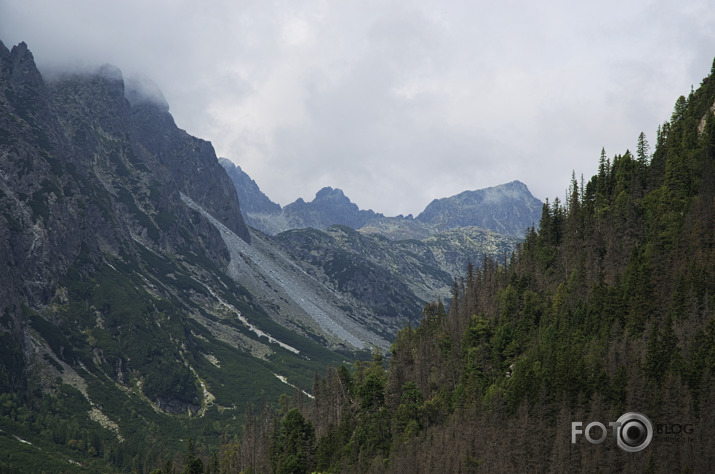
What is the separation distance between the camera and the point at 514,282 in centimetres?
17138

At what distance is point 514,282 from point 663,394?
60.2 m

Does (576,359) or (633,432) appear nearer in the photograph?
(633,432)

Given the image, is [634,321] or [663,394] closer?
[663,394]

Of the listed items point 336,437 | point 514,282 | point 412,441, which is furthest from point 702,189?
point 336,437

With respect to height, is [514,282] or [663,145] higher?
[663,145]

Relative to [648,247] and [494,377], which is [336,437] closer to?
[494,377]

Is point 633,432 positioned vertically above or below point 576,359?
below

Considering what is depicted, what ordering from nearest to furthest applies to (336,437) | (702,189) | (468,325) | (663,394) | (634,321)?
(663,394) → (634,321) → (702,189) → (336,437) → (468,325)

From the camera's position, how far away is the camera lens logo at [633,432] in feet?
364

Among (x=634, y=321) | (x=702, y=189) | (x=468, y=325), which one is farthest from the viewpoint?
(x=468, y=325)

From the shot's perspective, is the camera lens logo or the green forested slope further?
the green forested slope

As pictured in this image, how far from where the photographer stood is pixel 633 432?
11412 centimetres

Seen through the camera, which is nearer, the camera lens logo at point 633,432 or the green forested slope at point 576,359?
the camera lens logo at point 633,432

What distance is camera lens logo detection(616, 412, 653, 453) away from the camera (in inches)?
4370
